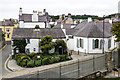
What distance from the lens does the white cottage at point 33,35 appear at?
100 feet

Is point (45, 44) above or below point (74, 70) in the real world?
above

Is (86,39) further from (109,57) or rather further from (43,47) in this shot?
(109,57)

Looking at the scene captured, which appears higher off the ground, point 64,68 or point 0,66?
point 64,68

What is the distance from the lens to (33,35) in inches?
1243

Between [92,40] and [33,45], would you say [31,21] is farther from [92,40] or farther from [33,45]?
[92,40]

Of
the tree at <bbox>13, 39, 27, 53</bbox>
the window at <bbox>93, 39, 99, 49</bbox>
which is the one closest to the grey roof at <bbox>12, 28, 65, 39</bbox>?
the tree at <bbox>13, 39, 27, 53</bbox>

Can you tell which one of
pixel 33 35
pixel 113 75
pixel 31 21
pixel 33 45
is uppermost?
pixel 31 21

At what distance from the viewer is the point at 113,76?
16.0 metres

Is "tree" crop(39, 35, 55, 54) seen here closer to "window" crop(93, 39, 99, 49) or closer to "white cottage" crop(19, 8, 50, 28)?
"window" crop(93, 39, 99, 49)

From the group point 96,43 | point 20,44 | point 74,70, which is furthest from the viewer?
point 96,43

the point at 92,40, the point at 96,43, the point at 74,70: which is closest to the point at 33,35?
the point at 92,40

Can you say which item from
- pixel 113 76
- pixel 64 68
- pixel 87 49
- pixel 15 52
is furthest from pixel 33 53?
pixel 113 76

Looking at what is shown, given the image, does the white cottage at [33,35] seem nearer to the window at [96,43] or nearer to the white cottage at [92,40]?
the white cottage at [92,40]

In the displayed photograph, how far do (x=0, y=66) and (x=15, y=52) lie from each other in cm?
634
